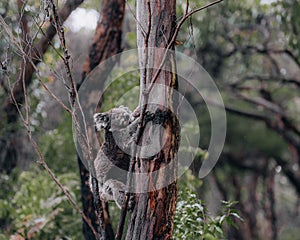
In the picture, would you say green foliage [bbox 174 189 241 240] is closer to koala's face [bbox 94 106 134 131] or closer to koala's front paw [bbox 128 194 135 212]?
koala's front paw [bbox 128 194 135 212]

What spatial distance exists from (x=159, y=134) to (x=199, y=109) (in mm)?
8337

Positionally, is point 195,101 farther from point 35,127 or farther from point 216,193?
point 35,127

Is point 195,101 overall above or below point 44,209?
above

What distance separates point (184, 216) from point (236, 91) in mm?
6916

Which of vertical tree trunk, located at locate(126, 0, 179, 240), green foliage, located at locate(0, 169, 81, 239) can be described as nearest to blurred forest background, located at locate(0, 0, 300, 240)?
green foliage, located at locate(0, 169, 81, 239)

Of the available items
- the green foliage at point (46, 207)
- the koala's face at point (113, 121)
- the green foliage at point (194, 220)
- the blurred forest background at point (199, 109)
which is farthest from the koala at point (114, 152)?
the green foliage at point (46, 207)

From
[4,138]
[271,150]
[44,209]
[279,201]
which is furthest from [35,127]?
[279,201]

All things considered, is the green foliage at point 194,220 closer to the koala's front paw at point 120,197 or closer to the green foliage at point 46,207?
the koala's front paw at point 120,197

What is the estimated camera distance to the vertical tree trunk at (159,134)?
9.75 ft

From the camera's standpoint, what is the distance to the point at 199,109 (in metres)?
11.3

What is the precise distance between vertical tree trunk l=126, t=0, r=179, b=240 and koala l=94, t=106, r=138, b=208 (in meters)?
0.20

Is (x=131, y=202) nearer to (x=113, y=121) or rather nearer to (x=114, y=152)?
(x=114, y=152)

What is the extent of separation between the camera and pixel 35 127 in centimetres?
703

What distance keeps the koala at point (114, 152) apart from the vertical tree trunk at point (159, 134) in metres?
0.20
